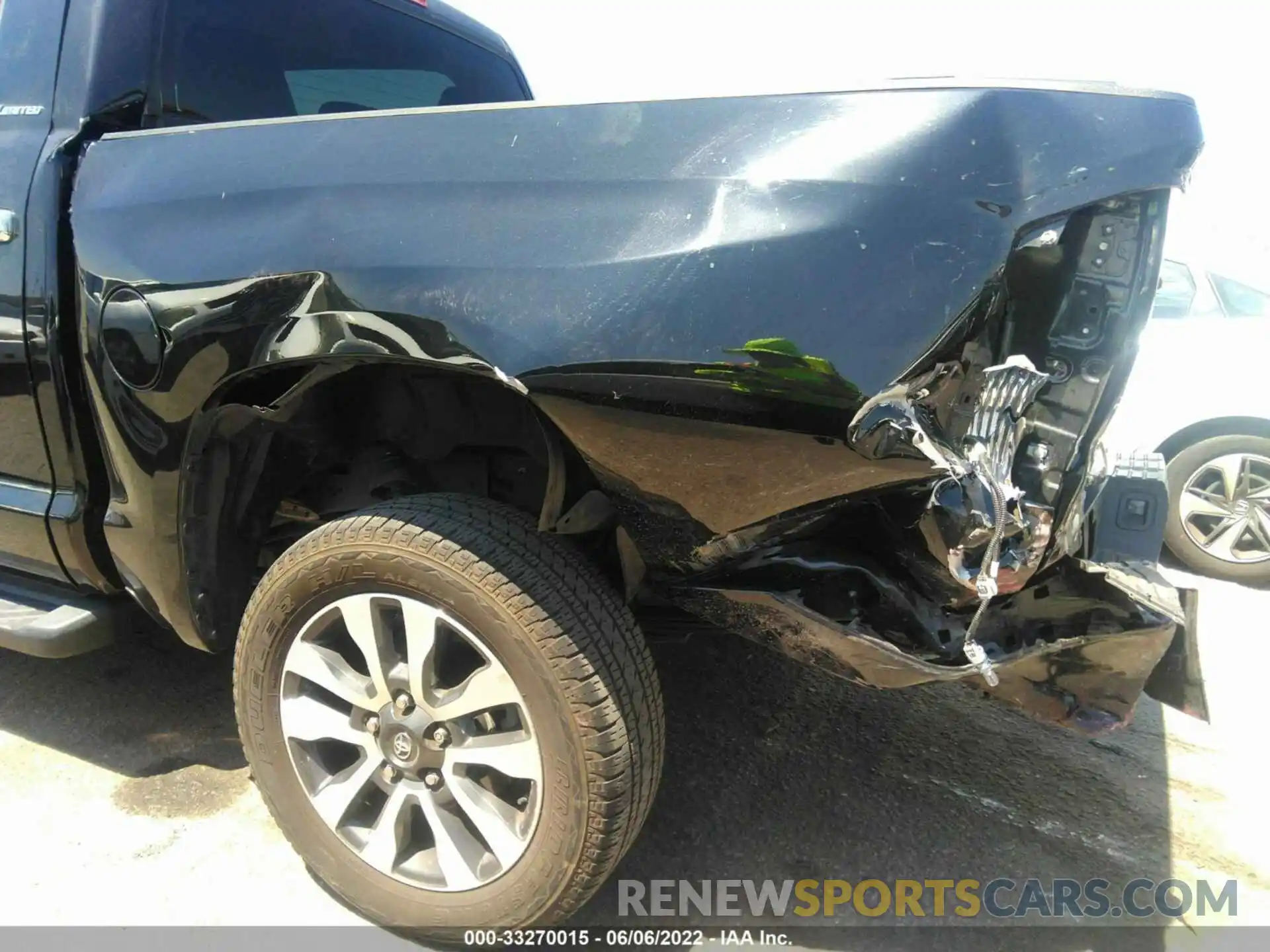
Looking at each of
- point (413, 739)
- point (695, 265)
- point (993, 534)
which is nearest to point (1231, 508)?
point (993, 534)

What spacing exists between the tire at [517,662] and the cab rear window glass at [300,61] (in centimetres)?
126

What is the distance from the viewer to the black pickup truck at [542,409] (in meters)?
1.50

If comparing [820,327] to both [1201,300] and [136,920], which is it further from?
[1201,300]

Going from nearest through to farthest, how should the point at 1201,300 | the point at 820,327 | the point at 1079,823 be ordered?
the point at 820,327 < the point at 1079,823 < the point at 1201,300

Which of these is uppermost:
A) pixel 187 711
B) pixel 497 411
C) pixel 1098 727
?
pixel 497 411

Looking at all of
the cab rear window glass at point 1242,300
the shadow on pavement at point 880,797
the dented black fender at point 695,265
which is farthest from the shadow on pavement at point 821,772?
the cab rear window glass at point 1242,300

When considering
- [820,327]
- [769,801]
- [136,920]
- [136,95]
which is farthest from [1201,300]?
[136,920]

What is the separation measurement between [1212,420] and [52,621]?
16.5 feet

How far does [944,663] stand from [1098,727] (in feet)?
1.30

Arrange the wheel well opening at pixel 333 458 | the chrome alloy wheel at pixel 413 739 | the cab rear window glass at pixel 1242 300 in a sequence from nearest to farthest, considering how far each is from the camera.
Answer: the chrome alloy wheel at pixel 413 739, the wheel well opening at pixel 333 458, the cab rear window glass at pixel 1242 300

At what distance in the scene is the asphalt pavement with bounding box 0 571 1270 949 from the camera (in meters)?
2.19

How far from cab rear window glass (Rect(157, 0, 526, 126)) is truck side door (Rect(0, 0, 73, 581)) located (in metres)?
0.29

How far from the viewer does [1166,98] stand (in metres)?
1.60

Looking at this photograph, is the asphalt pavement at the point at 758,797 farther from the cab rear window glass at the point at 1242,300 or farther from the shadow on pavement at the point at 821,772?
the cab rear window glass at the point at 1242,300
